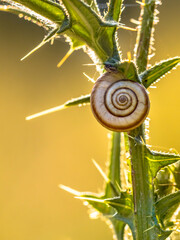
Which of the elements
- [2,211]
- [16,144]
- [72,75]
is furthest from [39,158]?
[72,75]

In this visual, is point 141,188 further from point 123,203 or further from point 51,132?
point 51,132

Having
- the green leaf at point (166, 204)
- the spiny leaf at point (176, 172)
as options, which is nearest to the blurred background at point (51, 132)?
the spiny leaf at point (176, 172)

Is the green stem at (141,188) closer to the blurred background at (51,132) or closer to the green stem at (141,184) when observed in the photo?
the green stem at (141,184)

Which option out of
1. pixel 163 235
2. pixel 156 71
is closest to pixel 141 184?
pixel 163 235

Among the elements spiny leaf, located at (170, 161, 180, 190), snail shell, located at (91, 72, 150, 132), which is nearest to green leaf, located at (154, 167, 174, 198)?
spiny leaf, located at (170, 161, 180, 190)

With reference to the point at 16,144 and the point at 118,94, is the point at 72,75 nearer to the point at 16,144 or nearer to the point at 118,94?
the point at 16,144

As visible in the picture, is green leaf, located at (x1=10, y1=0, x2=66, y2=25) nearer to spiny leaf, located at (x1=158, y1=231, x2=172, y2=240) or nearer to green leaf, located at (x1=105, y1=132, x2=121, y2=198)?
green leaf, located at (x1=105, y1=132, x2=121, y2=198)
